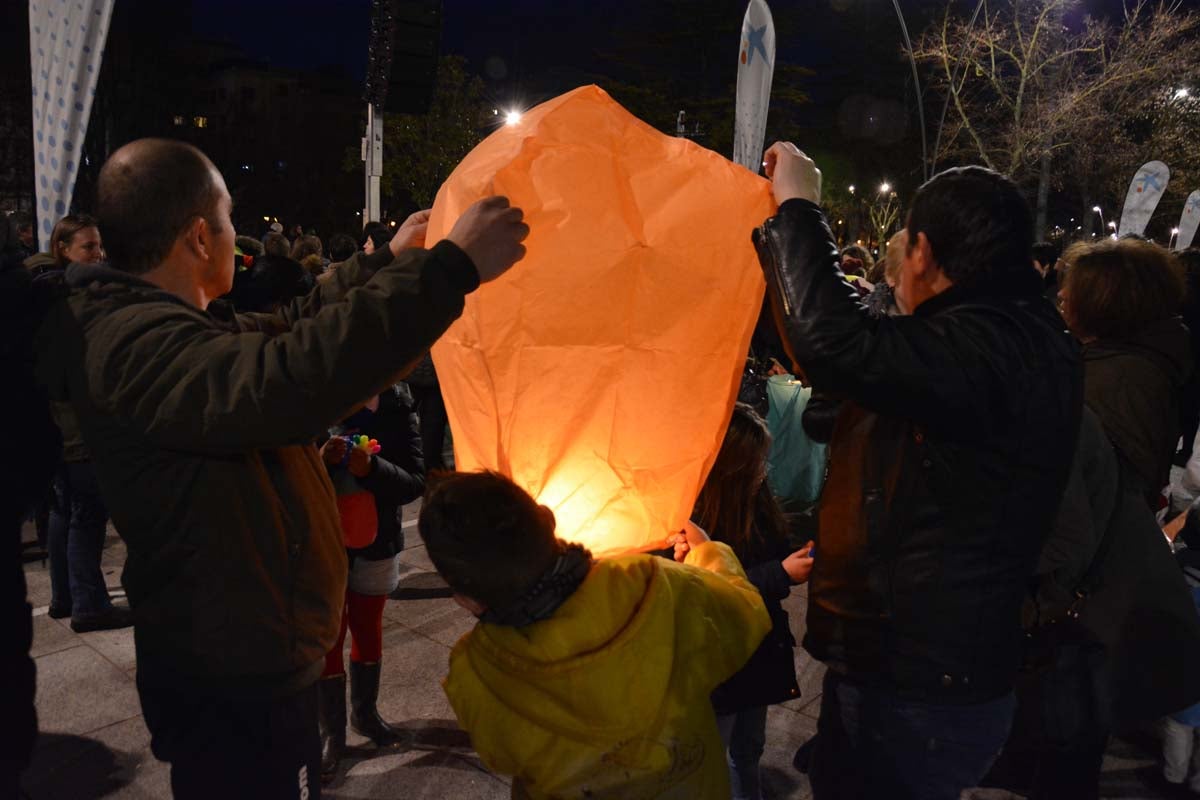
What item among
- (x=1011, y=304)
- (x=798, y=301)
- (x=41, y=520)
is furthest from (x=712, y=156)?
(x=41, y=520)

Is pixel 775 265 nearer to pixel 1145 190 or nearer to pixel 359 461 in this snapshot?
pixel 359 461

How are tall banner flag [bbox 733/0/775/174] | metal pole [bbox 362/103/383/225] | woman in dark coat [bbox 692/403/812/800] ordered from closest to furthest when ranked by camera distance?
woman in dark coat [bbox 692/403/812/800], tall banner flag [bbox 733/0/775/174], metal pole [bbox 362/103/383/225]

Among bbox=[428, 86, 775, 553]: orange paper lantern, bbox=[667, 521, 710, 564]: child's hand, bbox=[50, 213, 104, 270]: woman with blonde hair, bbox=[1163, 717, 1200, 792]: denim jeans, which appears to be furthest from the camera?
bbox=[50, 213, 104, 270]: woman with blonde hair

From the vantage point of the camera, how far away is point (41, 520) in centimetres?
465

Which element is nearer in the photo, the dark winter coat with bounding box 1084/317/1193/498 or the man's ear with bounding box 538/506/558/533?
the man's ear with bounding box 538/506/558/533

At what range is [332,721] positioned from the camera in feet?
9.98

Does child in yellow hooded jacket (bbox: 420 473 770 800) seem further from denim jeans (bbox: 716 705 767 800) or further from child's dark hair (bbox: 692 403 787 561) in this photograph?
denim jeans (bbox: 716 705 767 800)

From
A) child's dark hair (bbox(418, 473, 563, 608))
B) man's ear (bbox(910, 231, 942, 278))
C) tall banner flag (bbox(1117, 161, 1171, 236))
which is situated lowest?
child's dark hair (bbox(418, 473, 563, 608))

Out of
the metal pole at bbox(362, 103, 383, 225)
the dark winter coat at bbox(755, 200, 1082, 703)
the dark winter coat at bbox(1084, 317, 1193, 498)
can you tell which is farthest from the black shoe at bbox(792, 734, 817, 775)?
the metal pole at bbox(362, 103, 383, 225)

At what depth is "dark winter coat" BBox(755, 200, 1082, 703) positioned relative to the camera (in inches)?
57.0

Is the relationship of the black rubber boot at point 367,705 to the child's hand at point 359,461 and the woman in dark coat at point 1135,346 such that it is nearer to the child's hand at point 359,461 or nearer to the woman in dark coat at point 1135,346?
the child's hand at point 359,461

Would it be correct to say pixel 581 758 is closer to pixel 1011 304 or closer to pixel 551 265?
pixel 551 265

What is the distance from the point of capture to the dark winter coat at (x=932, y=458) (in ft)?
4.75

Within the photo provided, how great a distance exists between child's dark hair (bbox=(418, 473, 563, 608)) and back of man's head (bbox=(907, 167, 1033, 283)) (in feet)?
3.08
